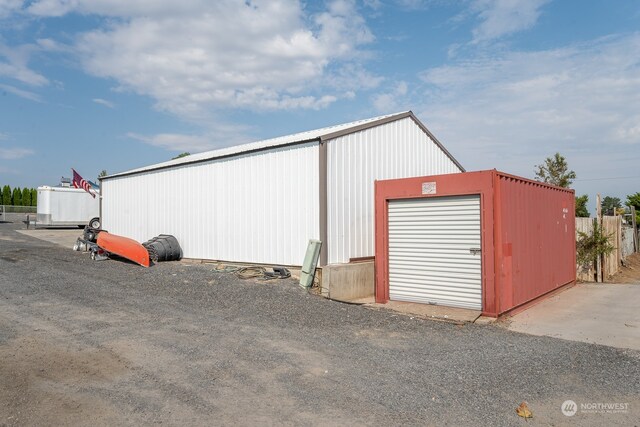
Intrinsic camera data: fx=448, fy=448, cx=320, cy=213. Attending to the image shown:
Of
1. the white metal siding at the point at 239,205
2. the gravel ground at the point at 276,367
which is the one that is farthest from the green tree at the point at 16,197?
the gravel ground at the point at 276,367

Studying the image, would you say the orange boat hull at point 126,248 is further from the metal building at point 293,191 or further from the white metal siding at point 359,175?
the white metal siding at point 359,175

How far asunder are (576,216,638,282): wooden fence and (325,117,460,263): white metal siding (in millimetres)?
6247

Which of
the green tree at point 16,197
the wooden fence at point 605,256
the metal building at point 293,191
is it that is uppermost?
the green tree at point 16,197

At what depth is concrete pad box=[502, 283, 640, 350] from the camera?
24.9 ft

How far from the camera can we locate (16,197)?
57.7 metres

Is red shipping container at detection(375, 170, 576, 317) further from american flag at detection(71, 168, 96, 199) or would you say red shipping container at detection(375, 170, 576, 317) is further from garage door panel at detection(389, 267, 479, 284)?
american flag at detection(71, 168, 96, 199)

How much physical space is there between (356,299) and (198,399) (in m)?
7.33

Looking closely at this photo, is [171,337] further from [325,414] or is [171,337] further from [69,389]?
[325,414]

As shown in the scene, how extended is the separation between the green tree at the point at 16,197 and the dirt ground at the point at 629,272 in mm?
64362

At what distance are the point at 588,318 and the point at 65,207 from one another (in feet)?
104

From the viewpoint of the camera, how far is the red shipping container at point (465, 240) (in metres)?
9.12

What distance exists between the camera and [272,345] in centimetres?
673

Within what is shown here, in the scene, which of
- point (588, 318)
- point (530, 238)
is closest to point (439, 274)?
point (530, 238)

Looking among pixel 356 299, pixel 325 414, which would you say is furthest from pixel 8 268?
pixel 325 414
